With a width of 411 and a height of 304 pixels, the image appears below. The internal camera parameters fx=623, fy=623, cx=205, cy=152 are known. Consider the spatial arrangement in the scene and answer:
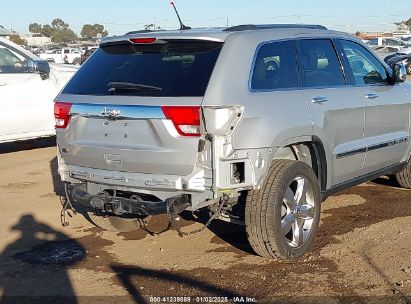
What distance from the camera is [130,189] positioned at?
15.9 ft

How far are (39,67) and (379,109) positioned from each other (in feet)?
18.2

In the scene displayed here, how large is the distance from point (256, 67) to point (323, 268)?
1677 millimetres

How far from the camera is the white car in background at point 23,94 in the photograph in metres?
9.48

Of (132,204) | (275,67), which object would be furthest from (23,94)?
(275,67)

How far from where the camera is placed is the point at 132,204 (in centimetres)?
480

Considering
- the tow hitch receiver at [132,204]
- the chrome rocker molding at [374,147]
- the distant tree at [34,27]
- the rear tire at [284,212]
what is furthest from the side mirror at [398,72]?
the distant tree at [34,27]

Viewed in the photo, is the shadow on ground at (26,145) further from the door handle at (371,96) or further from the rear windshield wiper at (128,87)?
the door handle at (371,96)

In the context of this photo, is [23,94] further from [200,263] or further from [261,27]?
[200,263]

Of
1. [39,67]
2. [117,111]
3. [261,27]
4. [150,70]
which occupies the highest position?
[261,27]

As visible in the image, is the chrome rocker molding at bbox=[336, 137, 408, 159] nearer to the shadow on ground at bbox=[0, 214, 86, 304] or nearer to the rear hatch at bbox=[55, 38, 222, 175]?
the rear hatch at bbox=[55, 38, 222, 175]

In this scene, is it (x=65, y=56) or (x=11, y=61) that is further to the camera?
(x=65, y=56)

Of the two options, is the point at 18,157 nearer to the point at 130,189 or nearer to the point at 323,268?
the point at 130,189

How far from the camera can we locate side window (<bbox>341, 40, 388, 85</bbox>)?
6117 millimetres

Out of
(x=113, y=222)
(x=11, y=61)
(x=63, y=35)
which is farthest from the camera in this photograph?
(x=63, y=35)
